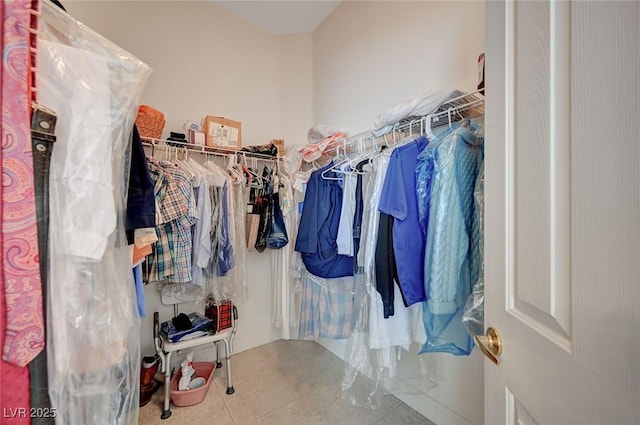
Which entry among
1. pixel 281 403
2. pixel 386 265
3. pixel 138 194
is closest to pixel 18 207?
pixel 138 194

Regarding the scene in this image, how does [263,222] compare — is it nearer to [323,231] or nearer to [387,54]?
[323,231]

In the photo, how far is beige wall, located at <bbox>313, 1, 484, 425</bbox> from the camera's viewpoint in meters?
1.26

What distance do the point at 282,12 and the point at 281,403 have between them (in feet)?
10.2

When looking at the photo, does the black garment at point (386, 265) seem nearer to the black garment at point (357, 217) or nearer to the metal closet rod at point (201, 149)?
the black garment at point (357, 217)

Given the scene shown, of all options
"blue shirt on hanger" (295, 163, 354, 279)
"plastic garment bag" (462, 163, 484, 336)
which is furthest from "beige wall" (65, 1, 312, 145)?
"plastic garment bag" (462, 163, 484, 336)

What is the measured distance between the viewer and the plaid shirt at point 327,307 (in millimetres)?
1631

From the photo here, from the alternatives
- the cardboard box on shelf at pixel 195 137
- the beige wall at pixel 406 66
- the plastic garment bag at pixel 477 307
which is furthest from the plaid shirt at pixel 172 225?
the plastic garment bag at pixel 477 307

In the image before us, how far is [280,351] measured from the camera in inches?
87.5

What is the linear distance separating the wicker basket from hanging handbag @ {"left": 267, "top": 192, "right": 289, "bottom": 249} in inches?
35.7

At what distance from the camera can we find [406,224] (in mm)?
1025

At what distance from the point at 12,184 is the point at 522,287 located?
102cm

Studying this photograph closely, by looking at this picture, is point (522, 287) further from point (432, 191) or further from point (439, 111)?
point (439, 111)

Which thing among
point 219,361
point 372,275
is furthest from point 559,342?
point 219,361

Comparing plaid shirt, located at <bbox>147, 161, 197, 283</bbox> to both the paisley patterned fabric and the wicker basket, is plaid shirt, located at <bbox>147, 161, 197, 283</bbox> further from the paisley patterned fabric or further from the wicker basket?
the paisley patterned fabric
